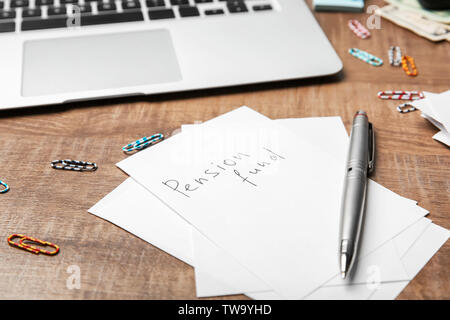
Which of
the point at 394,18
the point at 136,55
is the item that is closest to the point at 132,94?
the point at 136,55

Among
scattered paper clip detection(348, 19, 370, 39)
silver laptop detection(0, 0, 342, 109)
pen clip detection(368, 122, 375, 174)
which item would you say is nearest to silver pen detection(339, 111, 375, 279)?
pen clip detection(368, 122, 375, 174)

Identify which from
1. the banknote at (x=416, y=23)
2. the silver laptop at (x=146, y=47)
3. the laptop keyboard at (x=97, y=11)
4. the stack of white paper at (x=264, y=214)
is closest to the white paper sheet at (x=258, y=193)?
the stack of white paper at (x=264, y=214)

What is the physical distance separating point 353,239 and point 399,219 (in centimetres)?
8

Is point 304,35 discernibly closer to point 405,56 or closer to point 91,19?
point 405,56

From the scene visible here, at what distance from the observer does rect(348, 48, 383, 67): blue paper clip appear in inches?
28.2

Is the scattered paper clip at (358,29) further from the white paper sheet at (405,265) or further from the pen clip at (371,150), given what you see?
the white paper sheet at (405,265)

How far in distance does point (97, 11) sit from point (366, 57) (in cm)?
42

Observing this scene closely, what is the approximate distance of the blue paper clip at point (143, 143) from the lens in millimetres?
558

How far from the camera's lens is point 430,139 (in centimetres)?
58

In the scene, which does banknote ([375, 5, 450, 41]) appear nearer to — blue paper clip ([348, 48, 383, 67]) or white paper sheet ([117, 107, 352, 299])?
blue paper clip ([348, 48, 383, 67])

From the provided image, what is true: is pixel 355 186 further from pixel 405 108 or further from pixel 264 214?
pixel 405 108

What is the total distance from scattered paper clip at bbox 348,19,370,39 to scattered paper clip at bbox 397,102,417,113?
0.63 ft

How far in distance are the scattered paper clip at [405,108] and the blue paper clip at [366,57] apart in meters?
0.11

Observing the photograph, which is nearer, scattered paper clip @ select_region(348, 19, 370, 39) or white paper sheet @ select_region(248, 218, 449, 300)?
white paper sheet @ select_region(248, 218, 449, 300)
